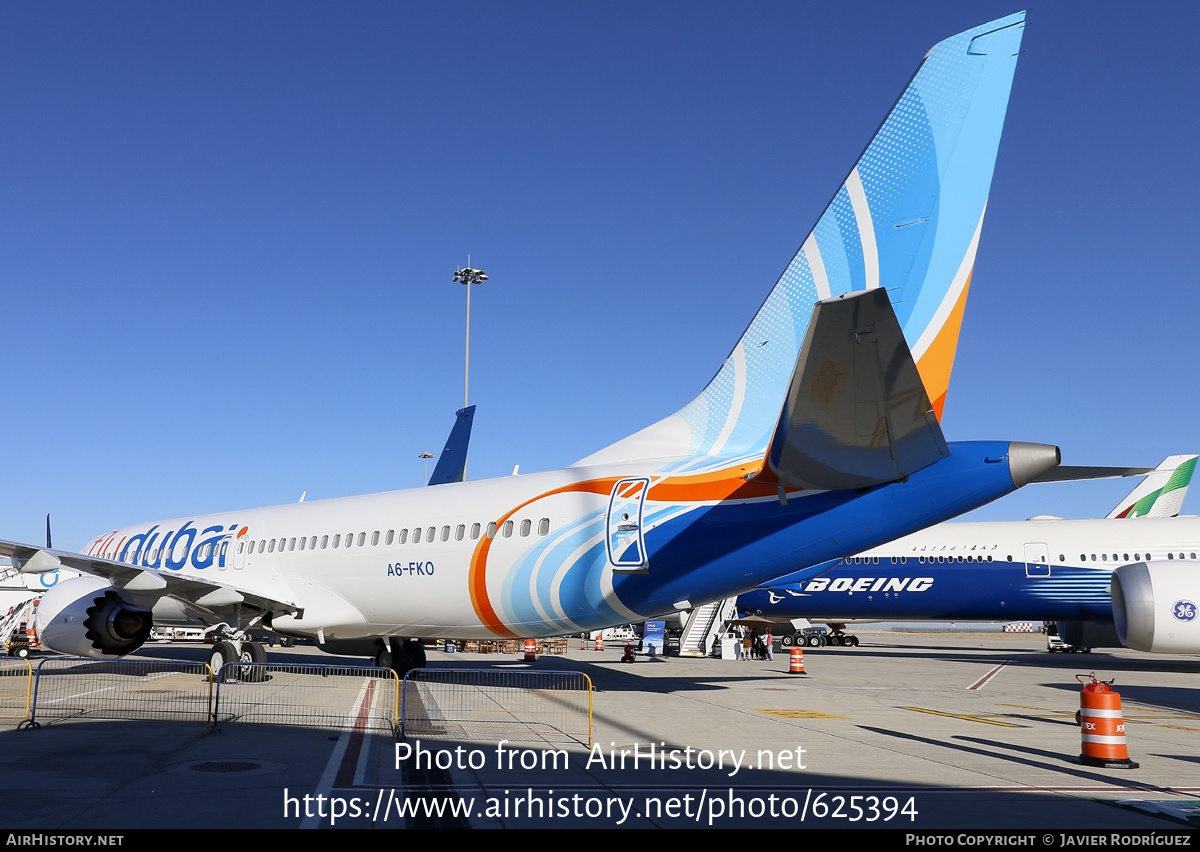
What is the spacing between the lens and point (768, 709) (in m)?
14.1

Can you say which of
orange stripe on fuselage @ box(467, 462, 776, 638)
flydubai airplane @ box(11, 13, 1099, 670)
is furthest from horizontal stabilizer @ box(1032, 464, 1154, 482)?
orange stripe on fuselage @ box(467, 462, 776, 638)

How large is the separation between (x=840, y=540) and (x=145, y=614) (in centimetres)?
1427

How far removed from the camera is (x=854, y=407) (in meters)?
8.33

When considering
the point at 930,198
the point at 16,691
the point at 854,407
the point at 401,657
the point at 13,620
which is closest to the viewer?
the point at 854,407

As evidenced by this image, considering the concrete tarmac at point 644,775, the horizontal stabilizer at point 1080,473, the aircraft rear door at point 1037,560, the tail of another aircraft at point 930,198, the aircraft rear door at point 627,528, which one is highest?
the tail of another aircraft at point 930,198

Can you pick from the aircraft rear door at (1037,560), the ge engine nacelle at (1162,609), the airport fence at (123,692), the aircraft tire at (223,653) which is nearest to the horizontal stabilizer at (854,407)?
the ge engine nacelle at (1162,609)

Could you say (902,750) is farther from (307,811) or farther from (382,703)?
(382,703)

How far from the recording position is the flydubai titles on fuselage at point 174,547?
20.2m

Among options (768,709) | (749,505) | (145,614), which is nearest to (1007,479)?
(749,505)

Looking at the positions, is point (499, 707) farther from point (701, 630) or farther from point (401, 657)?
point (701, 630)

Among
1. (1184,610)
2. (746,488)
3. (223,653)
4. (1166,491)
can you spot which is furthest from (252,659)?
(1166,491)

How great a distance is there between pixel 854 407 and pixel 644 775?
3917 mm

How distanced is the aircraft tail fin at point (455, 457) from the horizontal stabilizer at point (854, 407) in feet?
50.4

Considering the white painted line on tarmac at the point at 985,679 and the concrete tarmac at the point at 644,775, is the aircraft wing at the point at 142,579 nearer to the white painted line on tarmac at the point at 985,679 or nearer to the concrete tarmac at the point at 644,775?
the concrete tarmac at the point at 644,775
